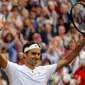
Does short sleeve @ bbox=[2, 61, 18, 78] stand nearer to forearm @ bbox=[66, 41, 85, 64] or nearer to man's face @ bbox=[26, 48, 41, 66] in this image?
man's face @ bbox=[26, 48, 41, 66]

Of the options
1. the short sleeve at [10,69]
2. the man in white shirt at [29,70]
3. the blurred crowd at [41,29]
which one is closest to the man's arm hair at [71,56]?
the man in white shirt at [29,70]

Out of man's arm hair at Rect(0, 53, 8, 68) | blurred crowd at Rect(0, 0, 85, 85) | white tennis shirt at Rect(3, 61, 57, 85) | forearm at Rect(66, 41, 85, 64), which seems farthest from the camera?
blurred crowd at Rect(0, 0, 85, 85)

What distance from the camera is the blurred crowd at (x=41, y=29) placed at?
1214 cm

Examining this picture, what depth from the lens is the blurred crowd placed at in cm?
1214

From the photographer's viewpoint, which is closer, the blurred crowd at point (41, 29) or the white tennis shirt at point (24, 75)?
the white tennis shirt at point (24, 75)

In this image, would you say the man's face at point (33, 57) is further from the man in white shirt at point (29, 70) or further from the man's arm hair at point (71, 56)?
the man's arm hair at point (71, 56)

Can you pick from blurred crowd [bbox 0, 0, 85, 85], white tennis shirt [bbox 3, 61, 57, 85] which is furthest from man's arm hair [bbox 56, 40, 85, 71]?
blurred crowd [bbox 0, 0, 85, 85]

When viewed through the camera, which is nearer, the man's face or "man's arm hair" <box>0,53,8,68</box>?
"man's arm hair" <box>0,53,8,68</box>

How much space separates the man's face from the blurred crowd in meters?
4.91

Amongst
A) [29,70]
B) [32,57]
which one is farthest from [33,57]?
[29,70]

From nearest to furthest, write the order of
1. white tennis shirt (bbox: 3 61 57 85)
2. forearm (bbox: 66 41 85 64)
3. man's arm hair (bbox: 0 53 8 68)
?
1. man's arm hair (bbox: 0 53 8 68)
2. white tennis shirt (bbox: 3 61 57 85)
3. forearm (bbox: 66 41 85 64)

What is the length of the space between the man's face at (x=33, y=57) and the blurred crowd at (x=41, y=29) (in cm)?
491

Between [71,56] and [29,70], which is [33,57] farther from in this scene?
[71,56]

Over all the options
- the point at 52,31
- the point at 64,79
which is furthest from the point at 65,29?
the point at 64,79
